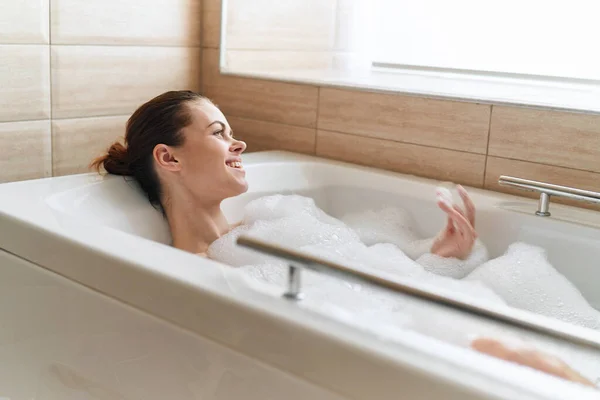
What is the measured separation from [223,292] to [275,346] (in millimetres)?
131

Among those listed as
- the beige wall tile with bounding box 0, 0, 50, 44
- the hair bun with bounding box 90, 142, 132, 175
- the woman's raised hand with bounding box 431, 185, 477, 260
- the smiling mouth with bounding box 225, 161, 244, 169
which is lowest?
the woman's raised hand with bounding box 431, 185, 477, 260

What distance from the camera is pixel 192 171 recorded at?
73.8 inches

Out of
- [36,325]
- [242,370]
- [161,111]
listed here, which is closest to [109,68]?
[161,111]

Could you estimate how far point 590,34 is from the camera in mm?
2230

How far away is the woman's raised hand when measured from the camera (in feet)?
6.15

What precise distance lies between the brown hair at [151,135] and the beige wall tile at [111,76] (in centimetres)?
45

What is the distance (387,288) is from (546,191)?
892 millimetres

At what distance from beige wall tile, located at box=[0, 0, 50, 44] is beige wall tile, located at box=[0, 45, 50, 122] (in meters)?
0.02

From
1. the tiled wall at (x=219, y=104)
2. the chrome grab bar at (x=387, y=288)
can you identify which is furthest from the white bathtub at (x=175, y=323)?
the tiled wall at (x=219, y=104)

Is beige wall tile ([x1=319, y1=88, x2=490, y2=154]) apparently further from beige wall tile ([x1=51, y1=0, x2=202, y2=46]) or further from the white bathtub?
beige wall tile ([x1=51, y1=0, x2=202, y2=46])

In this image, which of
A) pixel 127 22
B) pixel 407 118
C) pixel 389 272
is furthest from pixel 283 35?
pixel 389 272

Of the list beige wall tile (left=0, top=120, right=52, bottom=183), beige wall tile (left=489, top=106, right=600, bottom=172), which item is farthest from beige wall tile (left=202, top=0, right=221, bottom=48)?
beige wall tile (left=489, top=106, right=600, bottom=172)

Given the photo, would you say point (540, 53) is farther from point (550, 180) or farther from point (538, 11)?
point (550, 180)

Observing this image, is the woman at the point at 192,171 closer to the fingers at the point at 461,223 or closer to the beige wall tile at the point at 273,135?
the fingers at the point at 461,223
